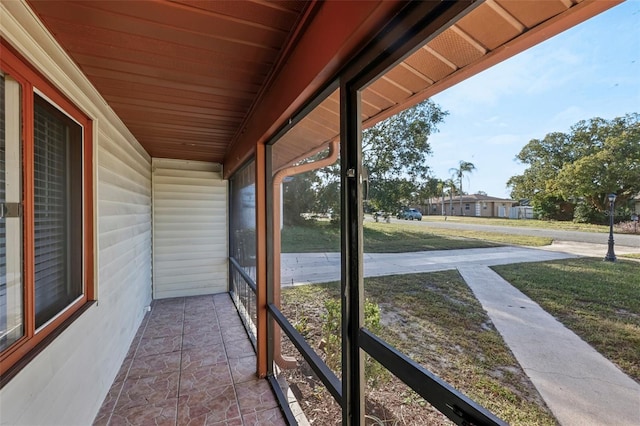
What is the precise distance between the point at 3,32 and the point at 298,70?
3.81ft

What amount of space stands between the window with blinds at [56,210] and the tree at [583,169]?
210cm

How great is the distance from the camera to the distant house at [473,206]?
0.88 m

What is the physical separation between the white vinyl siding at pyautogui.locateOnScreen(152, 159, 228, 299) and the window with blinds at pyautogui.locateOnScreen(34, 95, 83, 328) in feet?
9.29

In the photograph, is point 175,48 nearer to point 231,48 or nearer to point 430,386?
point 231,48

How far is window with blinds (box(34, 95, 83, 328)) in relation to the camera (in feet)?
4.69

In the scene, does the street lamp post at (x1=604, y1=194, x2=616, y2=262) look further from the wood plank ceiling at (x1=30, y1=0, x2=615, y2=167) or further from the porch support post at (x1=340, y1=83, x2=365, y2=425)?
the porch support post at (x1=340, y1=83, x2=365, y2=425)

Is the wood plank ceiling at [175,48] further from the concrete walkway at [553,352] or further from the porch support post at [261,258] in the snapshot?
the concrete walkway at [553,352]

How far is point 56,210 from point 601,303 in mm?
2419

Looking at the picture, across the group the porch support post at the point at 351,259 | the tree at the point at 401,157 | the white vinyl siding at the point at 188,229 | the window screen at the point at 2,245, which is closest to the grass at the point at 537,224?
the tree at the point at 401,157

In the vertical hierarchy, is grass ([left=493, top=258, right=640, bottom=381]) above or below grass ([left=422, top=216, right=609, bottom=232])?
below

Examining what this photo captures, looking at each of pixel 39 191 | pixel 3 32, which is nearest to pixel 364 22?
pixel 3 32

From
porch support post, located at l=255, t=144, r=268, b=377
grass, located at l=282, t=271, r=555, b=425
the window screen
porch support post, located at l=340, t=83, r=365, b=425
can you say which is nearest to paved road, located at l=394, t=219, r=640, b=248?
grass, located at l=282, t=271, r=555, b=425

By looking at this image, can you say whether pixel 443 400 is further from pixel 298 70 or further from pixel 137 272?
pixel 137 272

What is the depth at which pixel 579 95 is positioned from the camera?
2.10 ft
